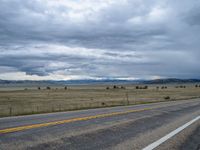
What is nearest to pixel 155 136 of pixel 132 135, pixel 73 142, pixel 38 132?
pixel 132 135

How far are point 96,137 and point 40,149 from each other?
2.13 metres

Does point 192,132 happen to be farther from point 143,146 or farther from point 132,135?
point 143,146

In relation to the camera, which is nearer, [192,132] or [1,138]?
[1,138]

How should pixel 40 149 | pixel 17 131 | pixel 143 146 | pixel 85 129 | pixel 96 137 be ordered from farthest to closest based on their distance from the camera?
pixel 85 129, pixel 17 131, pixel 96 137, pixel 143 146, pixel 40 149

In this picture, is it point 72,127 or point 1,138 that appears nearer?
point 1,138

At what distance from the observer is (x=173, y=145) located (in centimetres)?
711

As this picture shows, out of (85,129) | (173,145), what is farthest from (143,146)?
(85,129)

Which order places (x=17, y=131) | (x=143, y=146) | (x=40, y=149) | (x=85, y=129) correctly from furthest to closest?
(x=85, y=129), (x=17, y=131), (x=143, y=146), (x=40, y=149)

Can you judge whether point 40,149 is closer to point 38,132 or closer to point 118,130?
point 38,132

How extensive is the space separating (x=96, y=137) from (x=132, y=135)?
4.54 feet

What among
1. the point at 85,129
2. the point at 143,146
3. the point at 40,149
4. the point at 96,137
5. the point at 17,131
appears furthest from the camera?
the point at 85,129

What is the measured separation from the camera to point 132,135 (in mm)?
8305

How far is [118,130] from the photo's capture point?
909 centimetres

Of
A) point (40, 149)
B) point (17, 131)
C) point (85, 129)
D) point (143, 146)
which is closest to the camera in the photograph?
point (40, 149)
